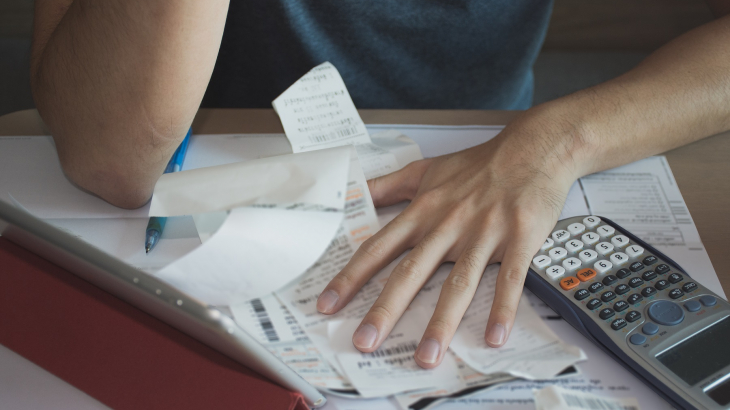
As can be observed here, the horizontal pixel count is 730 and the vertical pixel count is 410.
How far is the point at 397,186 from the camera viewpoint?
1.79 ft

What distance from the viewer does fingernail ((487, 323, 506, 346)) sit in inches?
15.7

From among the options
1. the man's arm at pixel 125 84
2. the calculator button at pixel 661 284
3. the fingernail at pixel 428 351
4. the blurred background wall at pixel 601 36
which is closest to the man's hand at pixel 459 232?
the fingernail at pixel 428 351

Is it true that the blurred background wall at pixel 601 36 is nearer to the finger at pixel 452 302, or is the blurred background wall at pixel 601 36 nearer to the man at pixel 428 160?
the man at pixel 428 160

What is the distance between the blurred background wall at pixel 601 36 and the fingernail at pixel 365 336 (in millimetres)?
1265

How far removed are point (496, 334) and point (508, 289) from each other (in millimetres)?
49

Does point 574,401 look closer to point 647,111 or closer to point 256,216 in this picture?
point 256,216

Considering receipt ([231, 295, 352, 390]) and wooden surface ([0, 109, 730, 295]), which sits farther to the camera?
wooden surface ([0, 109, 730, 295])

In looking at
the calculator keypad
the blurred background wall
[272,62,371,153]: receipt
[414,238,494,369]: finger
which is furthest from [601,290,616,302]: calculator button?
the blurred background wall

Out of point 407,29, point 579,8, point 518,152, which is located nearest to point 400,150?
point 518,152

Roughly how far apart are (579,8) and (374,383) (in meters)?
1.46

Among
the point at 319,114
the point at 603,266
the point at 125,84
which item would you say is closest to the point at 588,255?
the point at 603,266

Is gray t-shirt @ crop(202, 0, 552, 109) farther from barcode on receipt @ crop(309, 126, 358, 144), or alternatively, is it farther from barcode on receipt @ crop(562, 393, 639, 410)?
barcode on receipt @ crop(562, 393, 639, 410)

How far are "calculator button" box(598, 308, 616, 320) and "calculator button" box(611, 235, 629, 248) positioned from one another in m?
0.08

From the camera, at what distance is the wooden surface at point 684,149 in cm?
51
